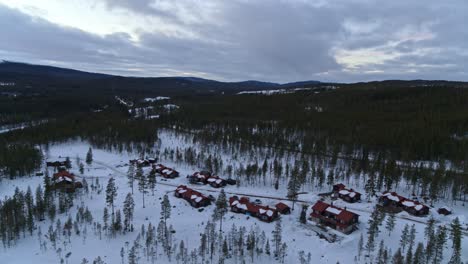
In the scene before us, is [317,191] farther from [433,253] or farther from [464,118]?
[464,118]

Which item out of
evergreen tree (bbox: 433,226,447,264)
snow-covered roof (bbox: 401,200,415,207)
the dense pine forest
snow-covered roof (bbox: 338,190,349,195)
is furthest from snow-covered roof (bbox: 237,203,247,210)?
snow-covered roof (bbox: 401,200,415,207)

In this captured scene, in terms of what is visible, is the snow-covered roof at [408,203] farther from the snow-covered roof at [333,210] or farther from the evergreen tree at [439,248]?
the evergreen tree at [439,248]

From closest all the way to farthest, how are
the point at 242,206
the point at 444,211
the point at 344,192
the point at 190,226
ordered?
the point at 190,226
the point at 444,211
the point at 242,206
the point at 344,192

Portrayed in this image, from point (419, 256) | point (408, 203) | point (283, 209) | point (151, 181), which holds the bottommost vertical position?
point (283, 209)

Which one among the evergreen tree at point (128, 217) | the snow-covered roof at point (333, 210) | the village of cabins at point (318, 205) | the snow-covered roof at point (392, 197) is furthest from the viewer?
A: the snow-covered roof at point (392, 197)

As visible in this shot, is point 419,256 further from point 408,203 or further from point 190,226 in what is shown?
point 190,226

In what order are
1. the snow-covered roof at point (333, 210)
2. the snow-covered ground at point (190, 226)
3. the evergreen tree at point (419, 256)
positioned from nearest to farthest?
the evergreen tree at point (419, 256)
the snow-covered ground at point (190, 226)
the snow-covered roof at point (333, 210)

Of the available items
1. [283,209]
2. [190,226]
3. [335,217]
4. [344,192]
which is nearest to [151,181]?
[190,226]

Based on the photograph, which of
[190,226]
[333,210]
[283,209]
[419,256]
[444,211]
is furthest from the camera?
[283,209]

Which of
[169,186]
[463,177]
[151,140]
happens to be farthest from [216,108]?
[463,177]

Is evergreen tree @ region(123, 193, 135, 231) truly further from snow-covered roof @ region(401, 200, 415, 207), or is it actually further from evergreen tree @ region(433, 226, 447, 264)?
snow-covered roof @ region(401, 200, 415, 207)

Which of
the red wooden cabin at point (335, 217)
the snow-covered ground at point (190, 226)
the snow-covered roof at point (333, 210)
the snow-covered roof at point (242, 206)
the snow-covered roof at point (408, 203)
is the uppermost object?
the snow-covered roof at point (408, 203)

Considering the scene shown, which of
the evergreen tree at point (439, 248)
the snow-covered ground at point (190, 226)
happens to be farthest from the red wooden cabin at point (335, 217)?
the evergreen tree at point (439, 248)
